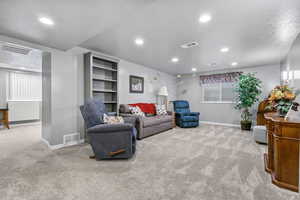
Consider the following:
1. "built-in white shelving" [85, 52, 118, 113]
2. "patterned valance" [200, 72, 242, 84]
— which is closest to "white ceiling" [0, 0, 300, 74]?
"built-in white shelving" [85, 52, 118, 113]

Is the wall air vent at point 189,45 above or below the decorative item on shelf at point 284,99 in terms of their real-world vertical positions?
above

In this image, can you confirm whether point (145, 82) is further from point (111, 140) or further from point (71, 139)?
point (111, 140)

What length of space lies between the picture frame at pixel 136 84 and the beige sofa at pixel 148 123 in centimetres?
81

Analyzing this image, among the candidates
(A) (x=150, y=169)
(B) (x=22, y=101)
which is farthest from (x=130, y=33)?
(B) (x=22, y=101)

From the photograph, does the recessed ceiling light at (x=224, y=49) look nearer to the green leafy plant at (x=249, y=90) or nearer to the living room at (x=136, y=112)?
the living room at (x=136, y=112)

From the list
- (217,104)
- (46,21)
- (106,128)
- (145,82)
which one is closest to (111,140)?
(106,128)

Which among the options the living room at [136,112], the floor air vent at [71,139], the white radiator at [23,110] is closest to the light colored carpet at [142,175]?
the living room at [136,112]

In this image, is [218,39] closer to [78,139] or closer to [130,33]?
[130,33]

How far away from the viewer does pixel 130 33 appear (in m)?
2.53

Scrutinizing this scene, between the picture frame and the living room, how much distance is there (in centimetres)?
42

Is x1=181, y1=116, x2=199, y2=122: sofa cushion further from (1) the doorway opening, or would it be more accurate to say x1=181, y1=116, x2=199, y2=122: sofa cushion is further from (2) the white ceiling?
(1) the doorway opening

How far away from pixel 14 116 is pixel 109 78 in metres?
4.12

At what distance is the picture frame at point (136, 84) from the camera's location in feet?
14.8

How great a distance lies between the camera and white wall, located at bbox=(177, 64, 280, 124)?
4.65 m
